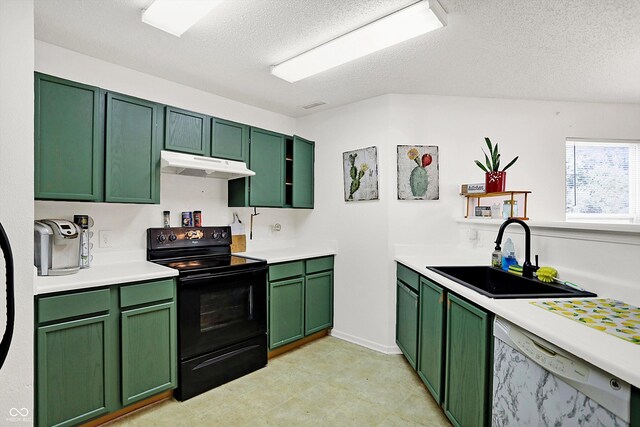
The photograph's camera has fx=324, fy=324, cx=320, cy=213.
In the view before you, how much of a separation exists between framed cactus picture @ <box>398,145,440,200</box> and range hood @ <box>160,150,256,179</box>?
1411mm

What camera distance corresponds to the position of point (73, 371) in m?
1.84

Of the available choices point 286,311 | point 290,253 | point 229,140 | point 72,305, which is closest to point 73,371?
point 72,305

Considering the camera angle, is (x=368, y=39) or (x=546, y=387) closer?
(x=546, y=387)

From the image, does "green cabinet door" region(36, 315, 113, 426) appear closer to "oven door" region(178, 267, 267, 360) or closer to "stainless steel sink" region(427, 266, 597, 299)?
"oven door" region(178, 267, 267, 360)

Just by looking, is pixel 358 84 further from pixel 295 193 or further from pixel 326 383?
pixel 326 383

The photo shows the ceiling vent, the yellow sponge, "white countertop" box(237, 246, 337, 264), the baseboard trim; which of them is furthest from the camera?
the ceiling vent

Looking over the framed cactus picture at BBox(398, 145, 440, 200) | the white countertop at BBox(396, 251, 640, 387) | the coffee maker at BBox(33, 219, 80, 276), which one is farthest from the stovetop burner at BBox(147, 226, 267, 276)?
the white countertop at BBox(396, 251, 640, 387)

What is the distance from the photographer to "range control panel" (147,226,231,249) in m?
2.68

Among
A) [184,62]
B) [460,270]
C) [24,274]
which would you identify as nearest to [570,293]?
[460,270]

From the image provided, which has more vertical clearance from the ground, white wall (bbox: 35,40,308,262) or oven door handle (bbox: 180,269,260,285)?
white wall (bbox: 35,40,308,262)

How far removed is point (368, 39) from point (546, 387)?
203 centimetres

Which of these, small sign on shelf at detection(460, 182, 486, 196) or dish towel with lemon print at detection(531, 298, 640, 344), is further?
small sign on shelf at detection(460, 182, 486, 196)

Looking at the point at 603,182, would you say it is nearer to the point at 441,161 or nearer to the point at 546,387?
the point at 441,161

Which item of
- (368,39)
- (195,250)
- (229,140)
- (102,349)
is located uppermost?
(368,39)
